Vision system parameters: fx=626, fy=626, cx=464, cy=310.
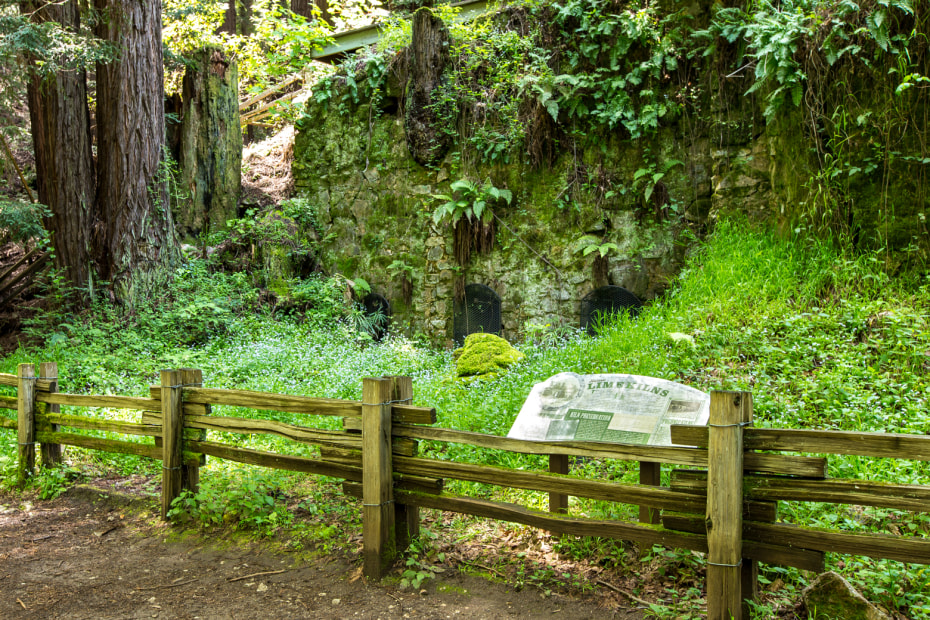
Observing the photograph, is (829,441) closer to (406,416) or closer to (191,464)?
(406,416)

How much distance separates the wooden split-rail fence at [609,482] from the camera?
289cm

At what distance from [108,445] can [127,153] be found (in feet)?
21.5

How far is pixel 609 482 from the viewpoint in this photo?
3.40 metres

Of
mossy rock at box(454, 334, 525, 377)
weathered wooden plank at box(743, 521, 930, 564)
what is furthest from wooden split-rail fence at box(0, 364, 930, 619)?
mossy rock at box(454, 334, 525, 377)

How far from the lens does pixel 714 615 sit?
3.01 m

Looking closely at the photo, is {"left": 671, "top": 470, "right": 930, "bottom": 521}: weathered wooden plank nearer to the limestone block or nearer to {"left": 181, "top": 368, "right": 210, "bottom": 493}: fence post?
the limestone block

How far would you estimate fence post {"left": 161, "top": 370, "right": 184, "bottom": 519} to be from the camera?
4777 millimetres

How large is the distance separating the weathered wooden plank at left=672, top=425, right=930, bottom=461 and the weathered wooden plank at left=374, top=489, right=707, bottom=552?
0.51m

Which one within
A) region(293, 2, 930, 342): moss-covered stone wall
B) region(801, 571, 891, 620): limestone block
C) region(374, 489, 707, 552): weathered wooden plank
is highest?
region(293, 2, 930, 342): moss-covered stone wall

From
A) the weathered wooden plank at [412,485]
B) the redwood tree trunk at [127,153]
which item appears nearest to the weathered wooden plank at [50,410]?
the weathered wooden plank at [412,485]

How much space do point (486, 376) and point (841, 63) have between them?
534 cm

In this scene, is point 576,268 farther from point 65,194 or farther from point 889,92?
point 65,194

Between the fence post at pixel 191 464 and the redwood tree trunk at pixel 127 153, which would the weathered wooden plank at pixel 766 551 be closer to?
the fence post at pixel 191 464

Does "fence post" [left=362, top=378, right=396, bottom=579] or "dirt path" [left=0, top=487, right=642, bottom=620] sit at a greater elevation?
"fence post" [left=362, top=378, right=396, bottom=579]
